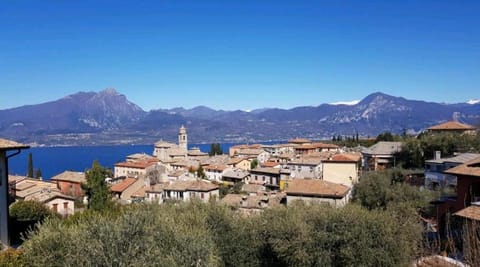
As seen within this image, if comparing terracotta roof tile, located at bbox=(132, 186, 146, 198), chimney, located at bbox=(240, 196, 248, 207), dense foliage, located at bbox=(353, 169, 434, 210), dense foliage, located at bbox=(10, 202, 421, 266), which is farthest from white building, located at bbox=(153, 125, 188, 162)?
dense foliage, located at bbox=(10, 202, 421, 266)

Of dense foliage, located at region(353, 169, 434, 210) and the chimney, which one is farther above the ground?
dense foliage, located at region(353, 169, 434, 210)

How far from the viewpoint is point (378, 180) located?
3147 centimetres

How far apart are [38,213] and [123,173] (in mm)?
62566

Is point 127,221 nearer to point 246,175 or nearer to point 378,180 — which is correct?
point 378,180

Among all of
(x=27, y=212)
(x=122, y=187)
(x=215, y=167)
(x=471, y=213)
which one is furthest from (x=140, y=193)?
(x=471, y=213)

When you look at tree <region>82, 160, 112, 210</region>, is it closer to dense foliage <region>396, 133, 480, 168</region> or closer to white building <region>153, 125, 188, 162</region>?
dense foliage <region>396, 133, 480, 168</region>

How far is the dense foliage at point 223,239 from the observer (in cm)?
898

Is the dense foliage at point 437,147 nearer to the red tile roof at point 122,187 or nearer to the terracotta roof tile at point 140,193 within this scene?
the terracotta roof tile at point 140,193

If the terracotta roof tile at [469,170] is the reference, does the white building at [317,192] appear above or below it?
below

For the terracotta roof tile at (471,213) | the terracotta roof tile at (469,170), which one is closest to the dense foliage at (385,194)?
the terracotta roof tile at (469,170)

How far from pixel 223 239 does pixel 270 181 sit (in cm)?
4629

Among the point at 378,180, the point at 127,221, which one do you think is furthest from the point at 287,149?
the point at 127,221

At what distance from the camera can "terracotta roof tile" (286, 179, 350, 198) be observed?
119ft

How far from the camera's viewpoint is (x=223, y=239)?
51.3 ft
